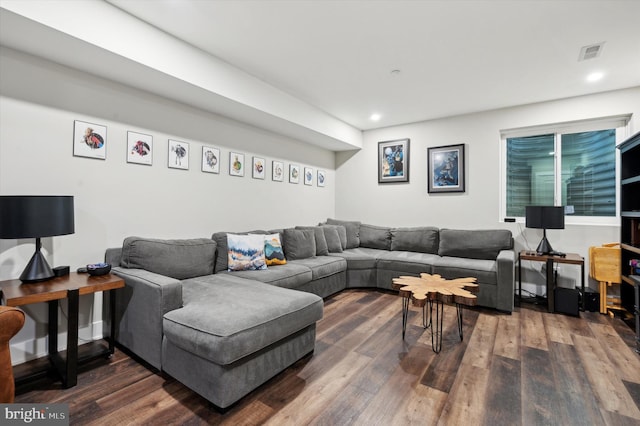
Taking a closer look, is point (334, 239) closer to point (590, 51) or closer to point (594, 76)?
point (590, 51)

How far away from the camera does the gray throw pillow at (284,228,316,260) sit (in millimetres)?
3926

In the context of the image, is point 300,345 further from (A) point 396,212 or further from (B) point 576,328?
(A) point 396,212

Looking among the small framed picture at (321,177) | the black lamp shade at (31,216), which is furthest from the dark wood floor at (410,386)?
the small framed picture at (321,177)

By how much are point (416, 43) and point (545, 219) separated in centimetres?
255

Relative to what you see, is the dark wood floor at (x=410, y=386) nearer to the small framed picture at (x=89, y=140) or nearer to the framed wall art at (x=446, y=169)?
the small framed picture at (x=89, y=140)

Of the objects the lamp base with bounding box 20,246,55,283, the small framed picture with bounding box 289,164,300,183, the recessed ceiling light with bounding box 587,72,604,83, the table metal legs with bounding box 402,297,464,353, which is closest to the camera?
the lamp base with bounding box 20,246,55,283

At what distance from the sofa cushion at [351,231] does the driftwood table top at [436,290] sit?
2.22m

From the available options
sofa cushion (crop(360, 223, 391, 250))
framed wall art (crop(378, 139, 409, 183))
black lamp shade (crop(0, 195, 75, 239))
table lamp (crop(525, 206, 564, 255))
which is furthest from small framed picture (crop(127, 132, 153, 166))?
table lamp (crop(525, 206, 564, 255))

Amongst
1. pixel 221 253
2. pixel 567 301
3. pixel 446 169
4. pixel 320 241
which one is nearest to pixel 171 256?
pixel 221 253

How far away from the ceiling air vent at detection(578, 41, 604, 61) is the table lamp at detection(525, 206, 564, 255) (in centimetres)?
157

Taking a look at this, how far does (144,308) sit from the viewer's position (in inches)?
84.2

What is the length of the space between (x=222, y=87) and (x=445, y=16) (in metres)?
2.07

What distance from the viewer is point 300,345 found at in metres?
2.23

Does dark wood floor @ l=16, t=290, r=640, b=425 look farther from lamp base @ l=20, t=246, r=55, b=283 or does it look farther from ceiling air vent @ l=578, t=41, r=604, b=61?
ceiling air vent @ l=578, t=41, r=604, b=61
